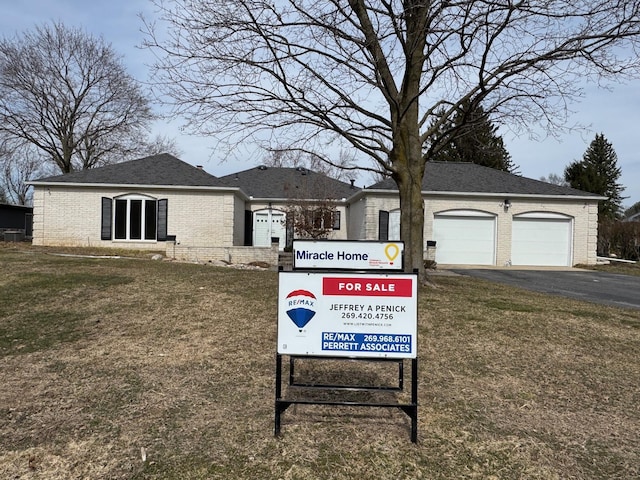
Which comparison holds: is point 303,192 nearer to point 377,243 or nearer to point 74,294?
point 74,294

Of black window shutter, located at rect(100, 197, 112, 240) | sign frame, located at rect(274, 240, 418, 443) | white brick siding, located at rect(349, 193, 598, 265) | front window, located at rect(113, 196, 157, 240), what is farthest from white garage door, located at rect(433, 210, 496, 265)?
sign frame, located at rect(274, 240, 418, 443)

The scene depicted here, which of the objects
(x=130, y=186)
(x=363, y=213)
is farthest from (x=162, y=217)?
(x=363, y=213)

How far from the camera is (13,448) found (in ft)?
9.36

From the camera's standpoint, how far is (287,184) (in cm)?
2575

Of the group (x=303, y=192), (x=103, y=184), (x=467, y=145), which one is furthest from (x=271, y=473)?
(x=303, y=192)

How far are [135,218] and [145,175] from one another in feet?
6.80

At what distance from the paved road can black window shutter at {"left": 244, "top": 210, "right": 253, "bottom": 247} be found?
1263 centimetres

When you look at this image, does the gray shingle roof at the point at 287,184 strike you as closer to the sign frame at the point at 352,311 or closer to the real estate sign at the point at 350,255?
the real estate sign at the point at 350,255

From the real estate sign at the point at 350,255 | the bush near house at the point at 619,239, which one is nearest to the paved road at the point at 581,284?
the real estate sign at the point at 350,255

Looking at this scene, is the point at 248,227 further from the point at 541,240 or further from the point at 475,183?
the point at 541,240

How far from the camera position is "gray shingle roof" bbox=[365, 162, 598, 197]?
19266mm

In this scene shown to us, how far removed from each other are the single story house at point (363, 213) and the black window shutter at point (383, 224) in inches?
1.7

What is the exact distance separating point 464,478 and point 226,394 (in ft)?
6.86

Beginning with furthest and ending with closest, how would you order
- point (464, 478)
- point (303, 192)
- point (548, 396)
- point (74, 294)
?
1. point (303, 192)
2. point (74, 294)
3. point (548, 396)
4. point (464, 478)
